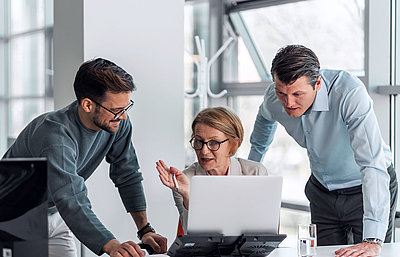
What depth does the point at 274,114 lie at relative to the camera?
2.86m

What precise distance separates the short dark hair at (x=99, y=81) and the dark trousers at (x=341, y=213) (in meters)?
1.15

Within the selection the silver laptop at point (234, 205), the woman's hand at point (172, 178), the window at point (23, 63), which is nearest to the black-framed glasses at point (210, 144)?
the woman's hand at point (172, 178)

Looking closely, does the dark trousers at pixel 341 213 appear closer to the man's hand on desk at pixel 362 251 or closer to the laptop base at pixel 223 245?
the man's hand on desk at pixel 362 251

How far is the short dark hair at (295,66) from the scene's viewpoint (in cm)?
236

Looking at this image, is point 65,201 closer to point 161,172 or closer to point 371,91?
point 161,172

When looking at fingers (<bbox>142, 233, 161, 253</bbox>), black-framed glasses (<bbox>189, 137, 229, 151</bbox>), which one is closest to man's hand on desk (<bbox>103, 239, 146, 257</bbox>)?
fingers (<bbox>142, 233, 161, 253</bbox>)

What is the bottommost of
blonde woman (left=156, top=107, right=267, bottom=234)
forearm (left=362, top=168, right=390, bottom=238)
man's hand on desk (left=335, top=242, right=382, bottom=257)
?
man's hand on desk (left=335, top=242, right=382, bottom=257)

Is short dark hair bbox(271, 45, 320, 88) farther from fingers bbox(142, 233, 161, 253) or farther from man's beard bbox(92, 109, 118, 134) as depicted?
fingers bbox(142, 233, 161, 253)

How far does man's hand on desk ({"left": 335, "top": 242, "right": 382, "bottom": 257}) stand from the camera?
215cm

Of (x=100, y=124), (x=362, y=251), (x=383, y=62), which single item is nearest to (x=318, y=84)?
(x=362, y=251)

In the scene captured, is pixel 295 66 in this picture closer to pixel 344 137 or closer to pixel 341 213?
pixel 344 137

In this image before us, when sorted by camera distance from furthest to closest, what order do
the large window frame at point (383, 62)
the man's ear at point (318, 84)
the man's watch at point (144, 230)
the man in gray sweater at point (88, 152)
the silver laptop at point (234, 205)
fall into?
the large window frame at point (383, 62)
the man's watch at point (144, 230)
the man's ear at point (318, 84)
the man in gray sweater at point (88, 152)
the silver laptop at point (234, 205)

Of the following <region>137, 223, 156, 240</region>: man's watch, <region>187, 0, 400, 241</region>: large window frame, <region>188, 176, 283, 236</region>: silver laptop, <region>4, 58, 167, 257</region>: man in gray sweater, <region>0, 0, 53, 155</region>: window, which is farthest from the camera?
<region>0, 0, 53, 155</region>: window

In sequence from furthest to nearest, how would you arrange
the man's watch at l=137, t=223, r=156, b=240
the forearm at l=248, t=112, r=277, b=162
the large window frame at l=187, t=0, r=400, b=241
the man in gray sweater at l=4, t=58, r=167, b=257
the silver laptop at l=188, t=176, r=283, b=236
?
the large window frame at l=187, t=0, r=400, b=241, the forearm at l=248, t=112, r=277, b=162, the man's watch at l=137, t=223, r=156, b=240, the man in gray sweater at l=4, t=58, r=167, b=257, the silver laptop at l=188, t=176, r=283, b=236
